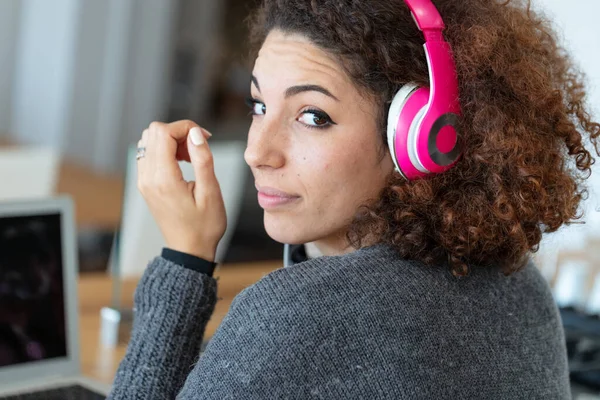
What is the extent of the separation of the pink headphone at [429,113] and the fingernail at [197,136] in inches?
12.4

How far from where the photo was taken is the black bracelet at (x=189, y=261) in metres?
1.21

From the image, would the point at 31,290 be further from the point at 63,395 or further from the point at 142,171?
the point at 142,171

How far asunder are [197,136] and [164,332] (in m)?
0.29

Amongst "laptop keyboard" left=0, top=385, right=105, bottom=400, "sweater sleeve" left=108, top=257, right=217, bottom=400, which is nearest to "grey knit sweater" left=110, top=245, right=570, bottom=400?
"sweater sleeve" left=108, top=257, right=217, bottom=400

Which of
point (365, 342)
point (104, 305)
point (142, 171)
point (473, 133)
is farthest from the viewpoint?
point (104, 305)

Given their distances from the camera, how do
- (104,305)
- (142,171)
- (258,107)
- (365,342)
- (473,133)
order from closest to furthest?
(365,342) → (473,133) → (258,107) → (142,171) → (104,305)

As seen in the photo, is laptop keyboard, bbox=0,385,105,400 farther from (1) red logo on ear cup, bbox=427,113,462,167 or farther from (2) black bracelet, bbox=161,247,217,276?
(1) red logo on ear cup, bbox=427,113,462,167

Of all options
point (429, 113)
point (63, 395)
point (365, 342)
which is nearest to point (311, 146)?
point (429, 113)

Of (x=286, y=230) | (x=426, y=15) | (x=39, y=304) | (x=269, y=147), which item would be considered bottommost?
(x=39, y=304)

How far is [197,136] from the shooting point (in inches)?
50.6

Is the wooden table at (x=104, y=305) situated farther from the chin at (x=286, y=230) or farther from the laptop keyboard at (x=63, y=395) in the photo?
the chin at (x=286, y=230)

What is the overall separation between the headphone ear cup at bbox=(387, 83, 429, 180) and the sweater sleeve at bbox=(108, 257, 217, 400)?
1.02 ft

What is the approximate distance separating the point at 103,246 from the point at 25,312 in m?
1.32

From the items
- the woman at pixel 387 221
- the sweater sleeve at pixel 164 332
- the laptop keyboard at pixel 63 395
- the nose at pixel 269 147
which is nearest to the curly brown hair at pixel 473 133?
the woman at pixel 387 221
